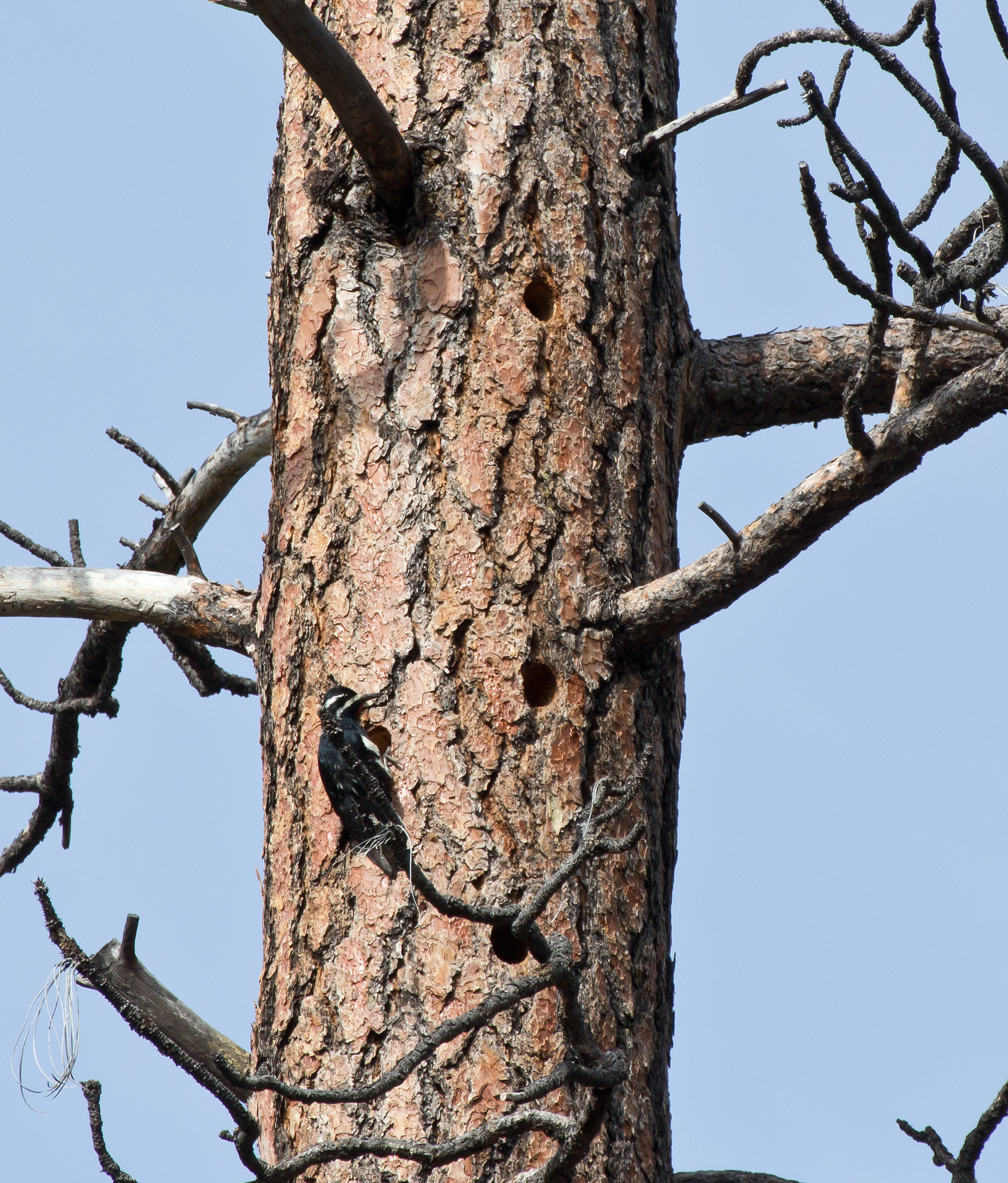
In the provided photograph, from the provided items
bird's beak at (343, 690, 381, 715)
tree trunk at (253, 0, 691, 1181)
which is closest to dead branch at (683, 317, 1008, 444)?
tree trunk at (253, 0, 691, 1181)

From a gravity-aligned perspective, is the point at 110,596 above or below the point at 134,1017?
above

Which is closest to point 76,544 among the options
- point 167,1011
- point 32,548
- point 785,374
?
point 32,548

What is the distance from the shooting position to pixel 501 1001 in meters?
1.55

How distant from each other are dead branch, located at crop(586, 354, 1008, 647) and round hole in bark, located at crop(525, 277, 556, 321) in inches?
23.1

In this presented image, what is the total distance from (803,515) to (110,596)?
1701mm

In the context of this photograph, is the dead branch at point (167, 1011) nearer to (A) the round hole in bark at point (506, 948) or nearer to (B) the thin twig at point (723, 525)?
(A) the round hole in bark at point (506, 948)

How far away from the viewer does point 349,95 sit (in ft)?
7.95

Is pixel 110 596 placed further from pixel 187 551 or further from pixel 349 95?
pixel 349 95

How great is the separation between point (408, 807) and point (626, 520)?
0.69 metres

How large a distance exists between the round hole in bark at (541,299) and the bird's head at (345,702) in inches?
32.2

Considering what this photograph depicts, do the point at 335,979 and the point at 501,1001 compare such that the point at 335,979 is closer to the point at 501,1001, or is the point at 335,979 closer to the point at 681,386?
the point at 501,1001

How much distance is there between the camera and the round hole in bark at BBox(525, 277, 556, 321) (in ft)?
8.45

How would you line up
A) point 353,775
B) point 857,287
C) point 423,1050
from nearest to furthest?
point 423,1050
point 857,287
point 353,775

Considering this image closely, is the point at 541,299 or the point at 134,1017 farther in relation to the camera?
the point at 541,299
